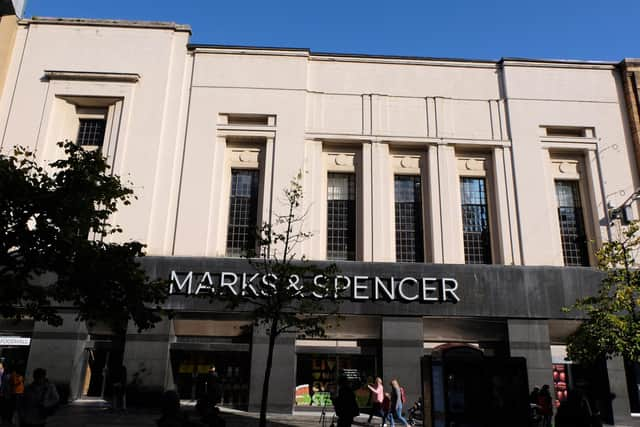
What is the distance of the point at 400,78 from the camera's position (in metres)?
23.5

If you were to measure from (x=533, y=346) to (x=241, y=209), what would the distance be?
1209cm

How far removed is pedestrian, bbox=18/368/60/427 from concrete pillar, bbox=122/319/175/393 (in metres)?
10.2

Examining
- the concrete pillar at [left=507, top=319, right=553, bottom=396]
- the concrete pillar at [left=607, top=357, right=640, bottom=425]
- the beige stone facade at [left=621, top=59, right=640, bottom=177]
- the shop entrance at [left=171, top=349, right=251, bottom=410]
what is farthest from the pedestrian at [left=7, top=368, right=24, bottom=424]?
the beige stone facade at [left=621, top=59, right=640, bottom=177]

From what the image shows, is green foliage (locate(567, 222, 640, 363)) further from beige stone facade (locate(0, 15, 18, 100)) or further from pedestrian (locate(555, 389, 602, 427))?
beige stone facade (locate(0, 15, 18, 100))

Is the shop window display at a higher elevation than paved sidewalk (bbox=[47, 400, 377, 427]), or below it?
higher

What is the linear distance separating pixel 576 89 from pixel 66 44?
22.0 m

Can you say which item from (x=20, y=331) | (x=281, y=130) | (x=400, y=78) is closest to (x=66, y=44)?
(x=281, y=130)

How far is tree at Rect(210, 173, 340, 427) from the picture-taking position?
50.1 feet

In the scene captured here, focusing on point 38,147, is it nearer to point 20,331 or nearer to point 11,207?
point 20,331

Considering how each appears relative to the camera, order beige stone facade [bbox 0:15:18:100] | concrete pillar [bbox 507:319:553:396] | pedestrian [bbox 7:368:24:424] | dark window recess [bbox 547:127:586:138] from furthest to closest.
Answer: dark window recess [bbox 547:127:586:138] → beige stone facade [bbox 0:15:18:100] → concrete pillar [bbox 507:319:553:396] → pedestrian [bbox 7:368:24:424]

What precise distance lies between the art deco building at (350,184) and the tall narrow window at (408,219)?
81 millimetres

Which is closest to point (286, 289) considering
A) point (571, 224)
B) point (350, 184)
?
point (350, 184)

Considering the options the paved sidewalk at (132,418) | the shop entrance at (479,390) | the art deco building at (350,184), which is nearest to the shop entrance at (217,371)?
the art deco building at (350,184)

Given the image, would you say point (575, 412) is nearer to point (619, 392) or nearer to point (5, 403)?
point (5, 403)
